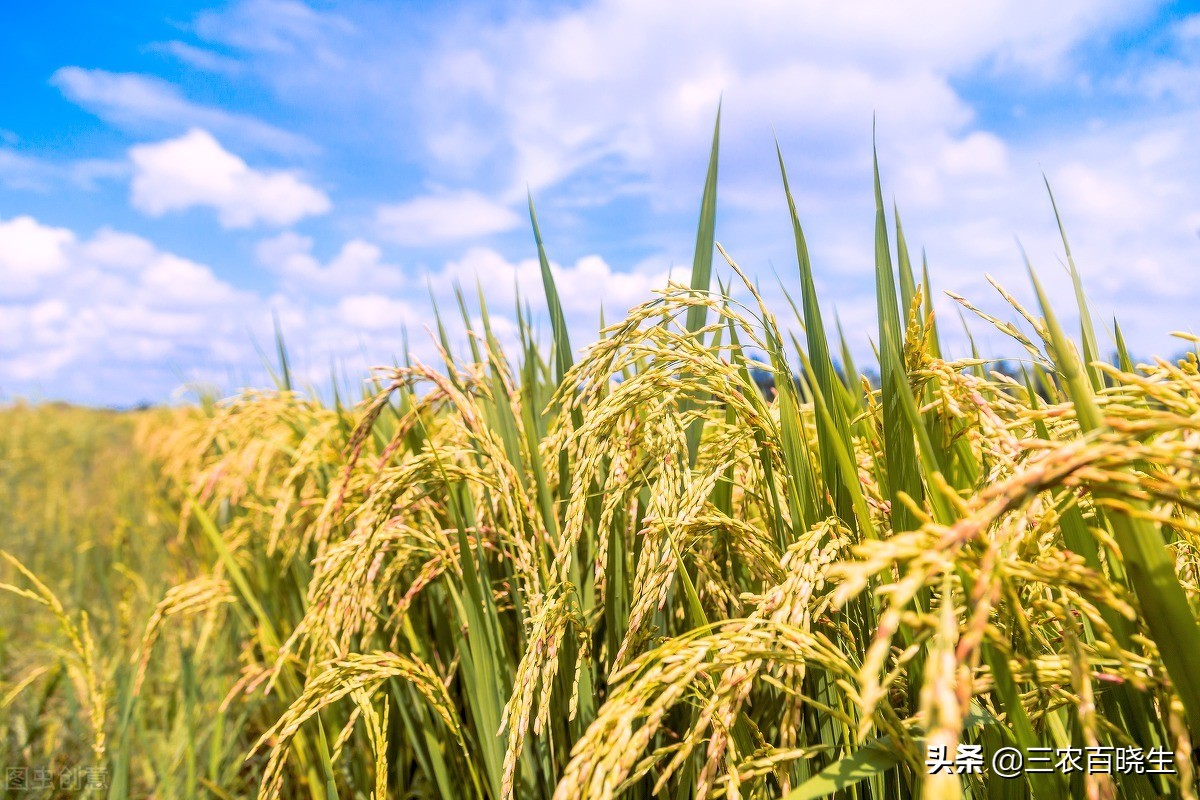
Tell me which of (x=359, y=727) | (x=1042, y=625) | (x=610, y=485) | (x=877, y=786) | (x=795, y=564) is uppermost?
(x=610, y=485)

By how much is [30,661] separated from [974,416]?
4.70 metres

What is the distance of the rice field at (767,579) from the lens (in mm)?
725

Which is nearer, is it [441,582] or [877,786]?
[877,786]

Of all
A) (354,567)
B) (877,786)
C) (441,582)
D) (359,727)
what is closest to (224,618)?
(359,727)

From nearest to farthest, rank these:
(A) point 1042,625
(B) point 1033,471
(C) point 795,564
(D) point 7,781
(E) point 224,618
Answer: (B) point 1033,471, (C) point 795,564, (A) point 1042,625, (D) point 7,781, (E) point 224,618

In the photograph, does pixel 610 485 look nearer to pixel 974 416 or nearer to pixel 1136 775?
pixel 974 416

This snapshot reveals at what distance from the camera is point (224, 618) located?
3.61 metres

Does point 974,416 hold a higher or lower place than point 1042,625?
higher

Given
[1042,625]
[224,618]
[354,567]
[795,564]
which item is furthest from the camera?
[224,618]

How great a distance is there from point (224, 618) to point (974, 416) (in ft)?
12.1

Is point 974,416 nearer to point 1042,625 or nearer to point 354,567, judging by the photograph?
point 1042,625

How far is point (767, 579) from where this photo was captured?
4.26ft

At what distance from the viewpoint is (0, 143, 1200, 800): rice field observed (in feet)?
2.38

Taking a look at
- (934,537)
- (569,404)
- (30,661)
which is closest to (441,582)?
(569,404)
